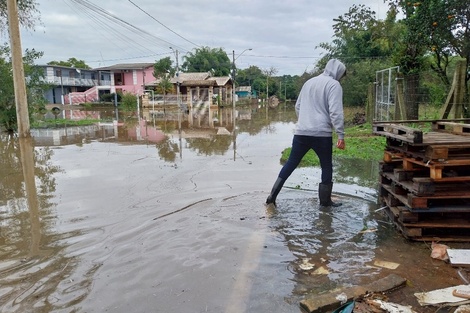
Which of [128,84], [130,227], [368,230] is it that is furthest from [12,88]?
[128,84]

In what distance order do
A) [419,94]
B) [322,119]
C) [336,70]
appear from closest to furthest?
[322,119] < [336,70] < [419,94]

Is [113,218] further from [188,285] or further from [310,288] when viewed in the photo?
[310,288]

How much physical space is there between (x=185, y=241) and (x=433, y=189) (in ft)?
8.25

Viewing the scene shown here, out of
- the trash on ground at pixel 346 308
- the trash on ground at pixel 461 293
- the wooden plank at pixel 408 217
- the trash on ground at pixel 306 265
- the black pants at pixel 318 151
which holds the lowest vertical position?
the trash on ground at pixel 306 265

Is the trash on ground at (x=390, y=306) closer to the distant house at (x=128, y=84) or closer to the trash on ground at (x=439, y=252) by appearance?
the trash on ground at (x=439, y=252)

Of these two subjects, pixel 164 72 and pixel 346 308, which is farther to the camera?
pixel 164 72

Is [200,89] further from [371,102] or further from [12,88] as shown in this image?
[371,102]

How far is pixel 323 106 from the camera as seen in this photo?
4.61m

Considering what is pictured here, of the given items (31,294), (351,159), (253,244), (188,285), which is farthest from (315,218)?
(351,159)

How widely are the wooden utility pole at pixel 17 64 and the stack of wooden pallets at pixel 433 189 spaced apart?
13.4m

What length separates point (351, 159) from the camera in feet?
28.3

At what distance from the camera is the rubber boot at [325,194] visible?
4.78 meters

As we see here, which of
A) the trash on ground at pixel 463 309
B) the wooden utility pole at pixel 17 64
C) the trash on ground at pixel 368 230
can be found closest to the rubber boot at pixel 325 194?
the trash on ground at pixel 368 230

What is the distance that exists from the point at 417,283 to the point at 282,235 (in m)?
1.47
